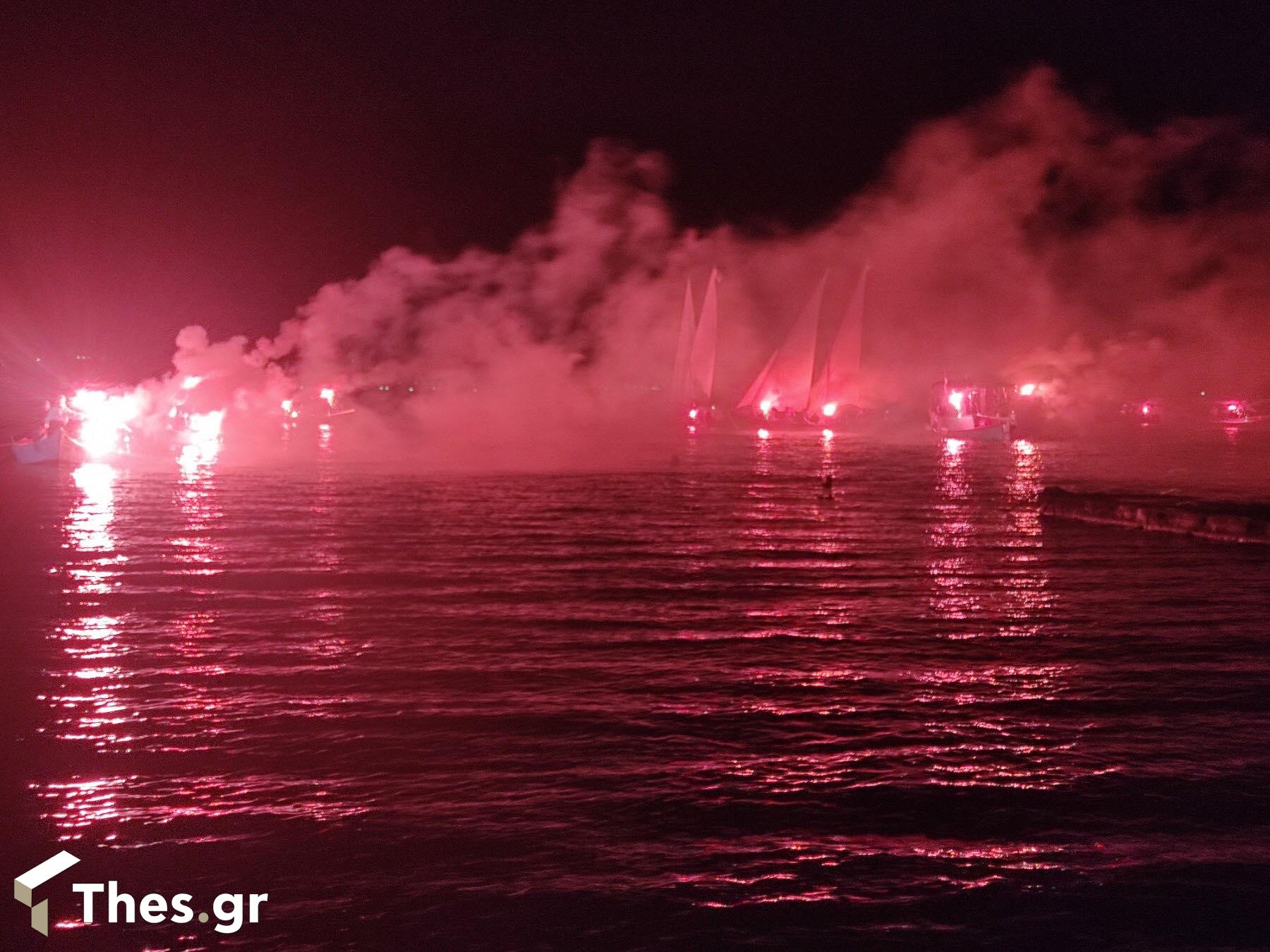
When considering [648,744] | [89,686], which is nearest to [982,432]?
[648,744]

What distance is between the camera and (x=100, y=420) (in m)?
56.2

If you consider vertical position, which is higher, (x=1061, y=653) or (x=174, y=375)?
(x=174, y=375)

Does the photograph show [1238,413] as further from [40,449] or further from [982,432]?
[40,449]

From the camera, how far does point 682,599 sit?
17.2 metres

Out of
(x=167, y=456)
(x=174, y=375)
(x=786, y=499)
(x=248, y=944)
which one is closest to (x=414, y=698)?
(x=248, y=944)

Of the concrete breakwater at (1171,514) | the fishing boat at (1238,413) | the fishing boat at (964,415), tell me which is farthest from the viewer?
the fishing boat at (1238,413)

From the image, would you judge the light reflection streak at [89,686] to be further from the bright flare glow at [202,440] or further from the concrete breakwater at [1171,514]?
the bright flare glow at [202,440]

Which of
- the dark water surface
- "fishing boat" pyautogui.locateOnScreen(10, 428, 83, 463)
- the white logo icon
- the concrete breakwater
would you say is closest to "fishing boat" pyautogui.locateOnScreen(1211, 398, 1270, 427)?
the concrete breakwater

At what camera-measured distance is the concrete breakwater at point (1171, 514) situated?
2359 cm

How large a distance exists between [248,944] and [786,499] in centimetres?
2752

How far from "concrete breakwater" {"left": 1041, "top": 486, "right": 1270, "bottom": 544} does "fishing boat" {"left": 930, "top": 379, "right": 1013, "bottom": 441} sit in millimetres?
47107

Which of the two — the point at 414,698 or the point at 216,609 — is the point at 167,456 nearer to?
the point at 216,609

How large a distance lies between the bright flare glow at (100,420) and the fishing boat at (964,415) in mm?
54007

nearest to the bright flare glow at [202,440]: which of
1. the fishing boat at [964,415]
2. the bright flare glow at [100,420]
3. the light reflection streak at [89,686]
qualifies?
the bright flare glow at [100,420]
